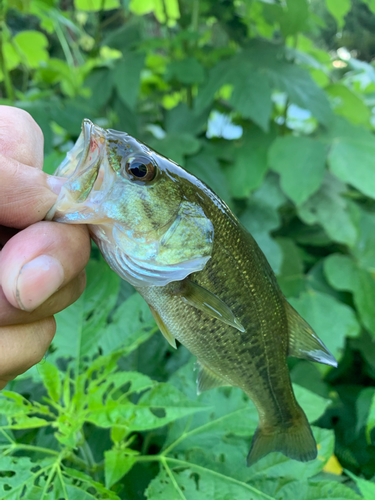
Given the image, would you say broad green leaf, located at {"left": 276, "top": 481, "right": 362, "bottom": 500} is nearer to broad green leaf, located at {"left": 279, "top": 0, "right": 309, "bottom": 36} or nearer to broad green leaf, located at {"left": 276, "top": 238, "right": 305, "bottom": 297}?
broad green leaf, located at {"left": 276, "top": 238, "right": 305, "bottom": 297}

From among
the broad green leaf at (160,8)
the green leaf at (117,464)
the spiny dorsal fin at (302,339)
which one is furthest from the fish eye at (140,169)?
the broad green leaf at (160,8)

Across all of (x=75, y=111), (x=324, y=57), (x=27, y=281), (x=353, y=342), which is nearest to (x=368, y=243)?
(x=353, y=342)

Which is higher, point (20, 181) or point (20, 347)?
point (20, 181)

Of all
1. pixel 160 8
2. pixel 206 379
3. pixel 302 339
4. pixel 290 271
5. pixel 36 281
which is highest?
pixel 160 8

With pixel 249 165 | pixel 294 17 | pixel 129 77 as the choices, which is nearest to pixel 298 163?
pixel 249 165

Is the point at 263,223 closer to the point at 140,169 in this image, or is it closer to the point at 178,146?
the point at 178,146

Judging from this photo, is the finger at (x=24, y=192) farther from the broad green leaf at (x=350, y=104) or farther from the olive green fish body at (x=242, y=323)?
the broad green leaf at (x=350, y=104)

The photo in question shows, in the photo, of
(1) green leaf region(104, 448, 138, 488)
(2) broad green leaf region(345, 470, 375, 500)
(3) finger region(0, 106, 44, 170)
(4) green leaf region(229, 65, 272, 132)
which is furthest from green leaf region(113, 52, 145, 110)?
(2) broad green leaf region(345, 470, 375, 500)
